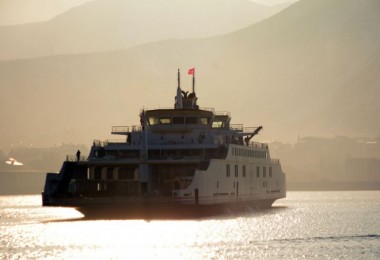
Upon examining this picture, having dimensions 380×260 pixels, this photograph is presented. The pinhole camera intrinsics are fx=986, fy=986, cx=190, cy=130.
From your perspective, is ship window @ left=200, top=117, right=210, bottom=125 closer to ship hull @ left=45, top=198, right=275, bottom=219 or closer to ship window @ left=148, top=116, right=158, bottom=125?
ship window @ left=148, top=116, right=158, bottom=125

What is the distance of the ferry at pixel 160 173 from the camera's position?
3696 inches

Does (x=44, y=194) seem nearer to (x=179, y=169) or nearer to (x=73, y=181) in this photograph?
(x=73, y=181)

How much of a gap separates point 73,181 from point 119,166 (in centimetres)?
484

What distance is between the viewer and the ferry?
3696 inches

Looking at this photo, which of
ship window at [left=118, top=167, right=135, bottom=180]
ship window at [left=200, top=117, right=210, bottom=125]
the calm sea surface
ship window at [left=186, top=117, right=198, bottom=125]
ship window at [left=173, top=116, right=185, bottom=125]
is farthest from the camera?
ship window at [left=200, top=117, right=210, bottom=125]

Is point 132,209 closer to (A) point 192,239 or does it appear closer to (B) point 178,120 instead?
(A) point 192,239

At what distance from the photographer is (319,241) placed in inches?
3172

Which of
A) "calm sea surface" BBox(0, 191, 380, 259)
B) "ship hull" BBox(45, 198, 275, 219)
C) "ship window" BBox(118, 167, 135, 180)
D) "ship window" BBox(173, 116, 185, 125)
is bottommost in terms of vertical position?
"calm sea surface" BBox(0, 191, 380, 259)

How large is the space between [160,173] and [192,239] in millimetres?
20015

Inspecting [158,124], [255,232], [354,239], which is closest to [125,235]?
[255,232]

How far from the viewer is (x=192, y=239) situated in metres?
79.6

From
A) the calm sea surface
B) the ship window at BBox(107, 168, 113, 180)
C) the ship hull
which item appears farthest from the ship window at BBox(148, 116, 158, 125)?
the ship hull

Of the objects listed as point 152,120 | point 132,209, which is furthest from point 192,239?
point 152,120

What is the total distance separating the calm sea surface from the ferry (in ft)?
6.08
